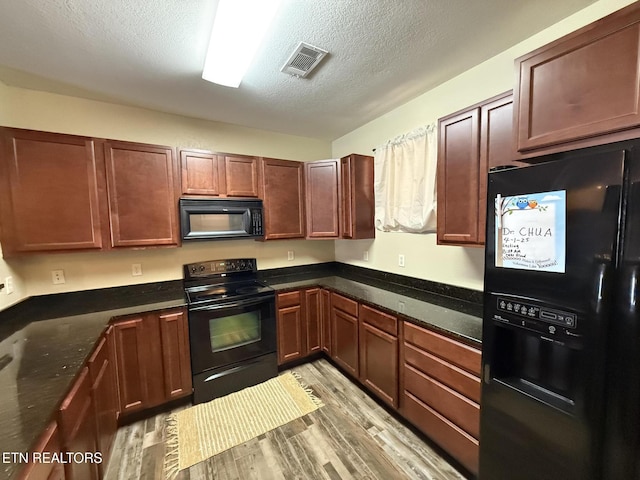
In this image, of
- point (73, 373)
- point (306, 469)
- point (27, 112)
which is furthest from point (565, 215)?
point (27, 112)

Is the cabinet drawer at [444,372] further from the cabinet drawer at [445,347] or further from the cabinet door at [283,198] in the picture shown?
the cabinet door at [283,198]

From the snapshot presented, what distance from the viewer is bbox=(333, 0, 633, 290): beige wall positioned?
1.55 m

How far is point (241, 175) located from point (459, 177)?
1.96 m

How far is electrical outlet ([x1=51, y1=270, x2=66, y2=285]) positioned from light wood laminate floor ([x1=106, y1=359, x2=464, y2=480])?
132 centimetres

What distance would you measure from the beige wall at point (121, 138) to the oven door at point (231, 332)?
0.73 meters

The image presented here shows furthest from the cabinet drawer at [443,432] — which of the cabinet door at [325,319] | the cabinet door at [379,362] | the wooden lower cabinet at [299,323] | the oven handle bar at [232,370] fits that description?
the oven handle bar at [232,370]

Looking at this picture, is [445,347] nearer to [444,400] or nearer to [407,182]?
[444,400]

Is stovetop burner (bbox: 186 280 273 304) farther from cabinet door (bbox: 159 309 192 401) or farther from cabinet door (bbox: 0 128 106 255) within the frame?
cabinet door (bbox: 0 128 106 255)

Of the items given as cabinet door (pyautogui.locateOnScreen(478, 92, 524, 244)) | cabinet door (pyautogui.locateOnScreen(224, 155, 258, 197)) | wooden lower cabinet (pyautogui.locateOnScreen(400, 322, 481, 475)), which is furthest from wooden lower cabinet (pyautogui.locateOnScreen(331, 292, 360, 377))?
cabinet door (pyautogui.locateOnScreen(224, 155, 258, 197))

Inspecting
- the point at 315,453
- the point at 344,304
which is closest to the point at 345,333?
the point at 344,304

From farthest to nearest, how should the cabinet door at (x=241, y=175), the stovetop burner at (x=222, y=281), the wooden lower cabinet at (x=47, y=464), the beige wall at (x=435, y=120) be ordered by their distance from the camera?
the cabinet door at (x=241, y=175)
the stovetop burner at (x=222, y=281)
the beige wall at (x=435, y=120)
the wooden lower cabinet at (x=47, y=464)

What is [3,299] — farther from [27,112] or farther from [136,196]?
[27,112]

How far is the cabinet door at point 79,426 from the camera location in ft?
3.35

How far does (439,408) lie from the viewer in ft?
5.30
